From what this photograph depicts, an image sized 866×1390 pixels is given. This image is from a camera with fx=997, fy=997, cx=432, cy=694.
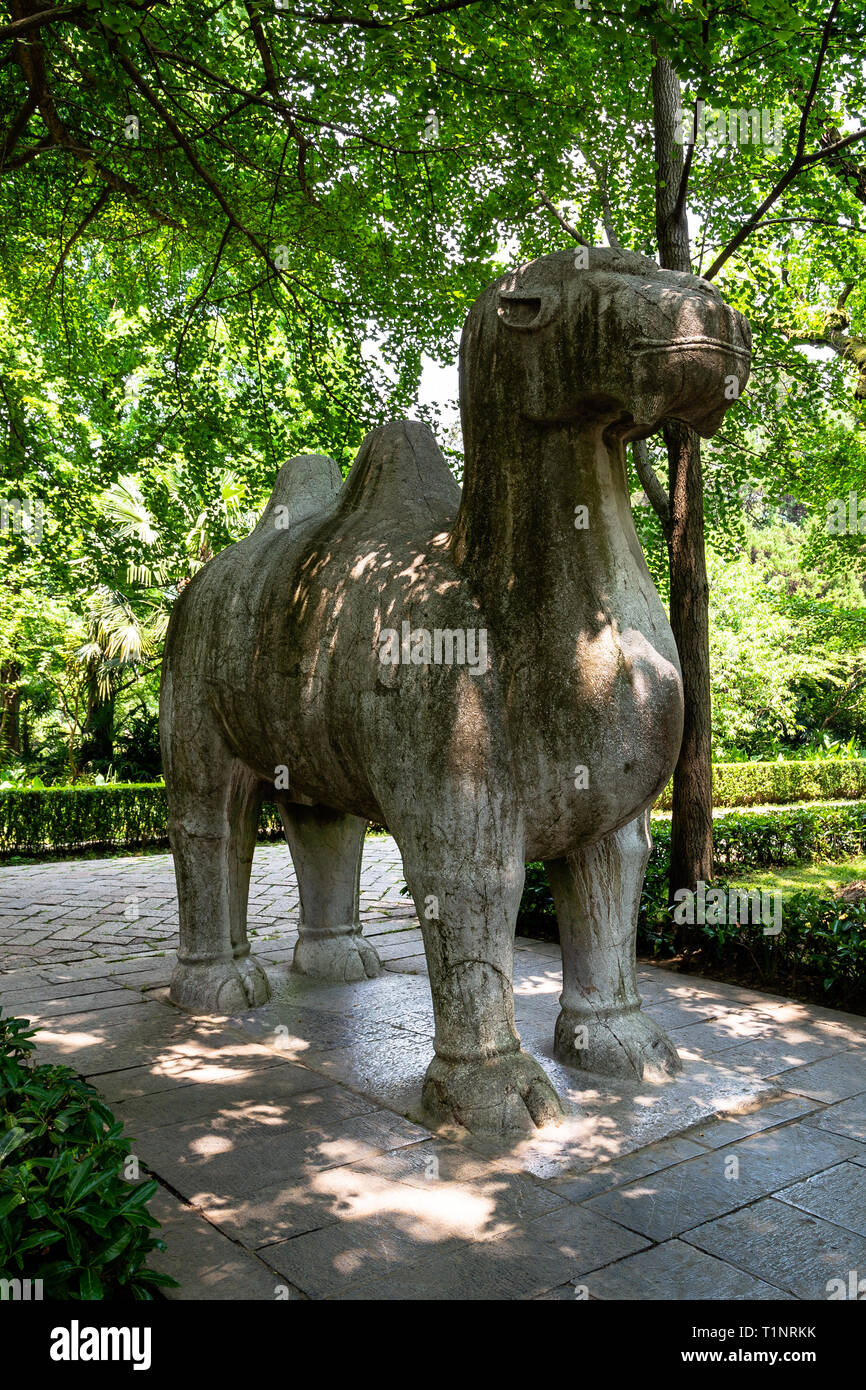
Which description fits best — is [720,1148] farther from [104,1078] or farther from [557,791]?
[104,1078]

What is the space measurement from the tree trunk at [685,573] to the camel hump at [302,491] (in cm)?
272

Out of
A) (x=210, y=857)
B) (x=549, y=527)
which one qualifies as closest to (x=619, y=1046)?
(x=549, y=527)

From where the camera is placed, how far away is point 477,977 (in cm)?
355

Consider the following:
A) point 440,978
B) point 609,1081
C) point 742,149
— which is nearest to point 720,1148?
point 609,1081

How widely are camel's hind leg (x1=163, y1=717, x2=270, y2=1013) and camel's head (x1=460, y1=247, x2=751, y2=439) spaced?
2.42 metres

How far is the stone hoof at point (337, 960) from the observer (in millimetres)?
5750

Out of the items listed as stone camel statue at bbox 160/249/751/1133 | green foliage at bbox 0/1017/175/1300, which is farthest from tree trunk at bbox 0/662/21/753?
green foliage at bbox 0/1017/175/1300

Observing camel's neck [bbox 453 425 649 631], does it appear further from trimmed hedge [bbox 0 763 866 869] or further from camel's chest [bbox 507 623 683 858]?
trimmed hedge [bbox 0 763 866 869]

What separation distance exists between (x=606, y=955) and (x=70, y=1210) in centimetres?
237

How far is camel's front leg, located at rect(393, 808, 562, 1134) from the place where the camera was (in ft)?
11.6

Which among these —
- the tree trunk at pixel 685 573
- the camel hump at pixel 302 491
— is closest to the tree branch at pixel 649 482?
the tree trunk at pixel 685 573

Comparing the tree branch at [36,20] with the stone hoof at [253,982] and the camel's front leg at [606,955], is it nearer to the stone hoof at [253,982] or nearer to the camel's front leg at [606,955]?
the camel's front leg at [606,955]

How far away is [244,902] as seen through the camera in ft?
17.8

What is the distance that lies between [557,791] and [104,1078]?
2.35 m
